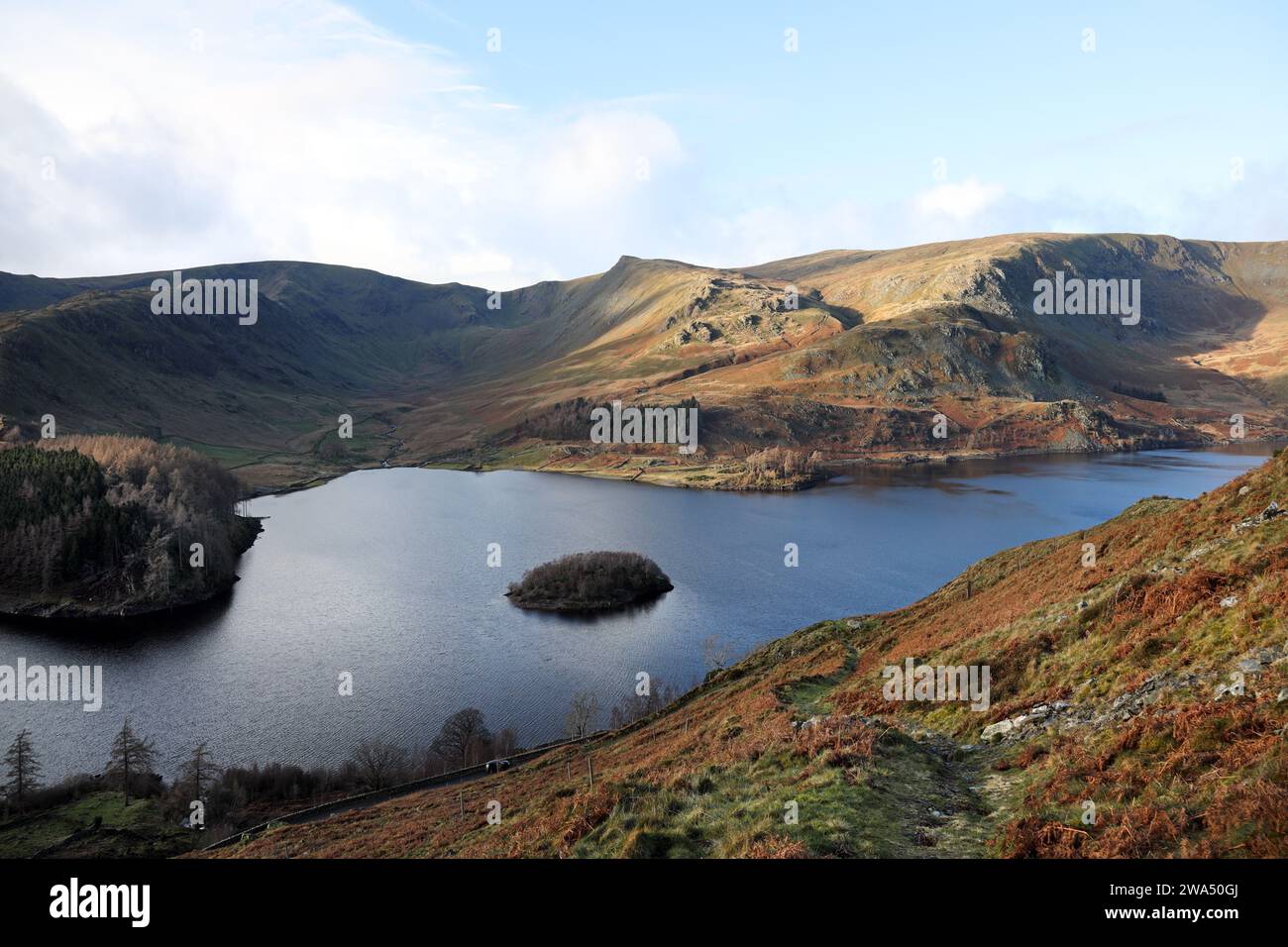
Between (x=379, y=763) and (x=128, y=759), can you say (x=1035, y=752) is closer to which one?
(x=379, y=763)

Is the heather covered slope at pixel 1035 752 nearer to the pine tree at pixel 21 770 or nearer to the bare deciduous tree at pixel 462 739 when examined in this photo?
the bare deciduous tree at pixel 462 739

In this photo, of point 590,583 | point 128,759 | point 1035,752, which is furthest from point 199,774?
point 1035,752

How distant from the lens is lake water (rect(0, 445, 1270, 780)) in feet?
204

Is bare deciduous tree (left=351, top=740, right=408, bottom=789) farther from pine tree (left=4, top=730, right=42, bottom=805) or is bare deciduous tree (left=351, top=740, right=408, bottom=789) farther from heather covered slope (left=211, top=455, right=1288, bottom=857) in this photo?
pine tree (left=4, top=730, right=42, bottom=805)

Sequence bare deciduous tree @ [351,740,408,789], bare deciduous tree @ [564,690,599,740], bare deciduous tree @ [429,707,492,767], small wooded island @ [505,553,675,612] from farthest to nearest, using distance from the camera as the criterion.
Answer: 1. small wooded island @ [505,553,675,612]
2. bare deciduous tree @ [564,690,599,740]
3. bare deciduous tree @ [429,707,492,767]
4. bare deciduous tree @ [351,740,408,789]

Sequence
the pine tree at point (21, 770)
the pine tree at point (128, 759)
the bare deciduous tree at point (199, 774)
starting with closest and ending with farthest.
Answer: the pine tree at point (21, 770) → the bare deciduous tree at point (199, 774) → the pine tree at point (128, 759)

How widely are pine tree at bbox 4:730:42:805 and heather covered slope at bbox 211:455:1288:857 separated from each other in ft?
80.4

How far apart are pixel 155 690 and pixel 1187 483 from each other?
20078 centimetres

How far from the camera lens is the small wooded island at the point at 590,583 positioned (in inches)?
3706

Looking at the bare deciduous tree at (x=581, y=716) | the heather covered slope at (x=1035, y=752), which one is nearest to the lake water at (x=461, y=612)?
the bare deciduous tree at (x=581, y=716)

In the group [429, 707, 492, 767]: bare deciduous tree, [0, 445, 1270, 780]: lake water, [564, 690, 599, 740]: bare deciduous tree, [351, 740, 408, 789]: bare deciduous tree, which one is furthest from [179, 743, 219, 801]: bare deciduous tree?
[564, 690, 599, 740]: bare deciduous tree

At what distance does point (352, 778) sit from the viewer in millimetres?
50938

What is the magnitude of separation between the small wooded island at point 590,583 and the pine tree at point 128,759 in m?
45.9
